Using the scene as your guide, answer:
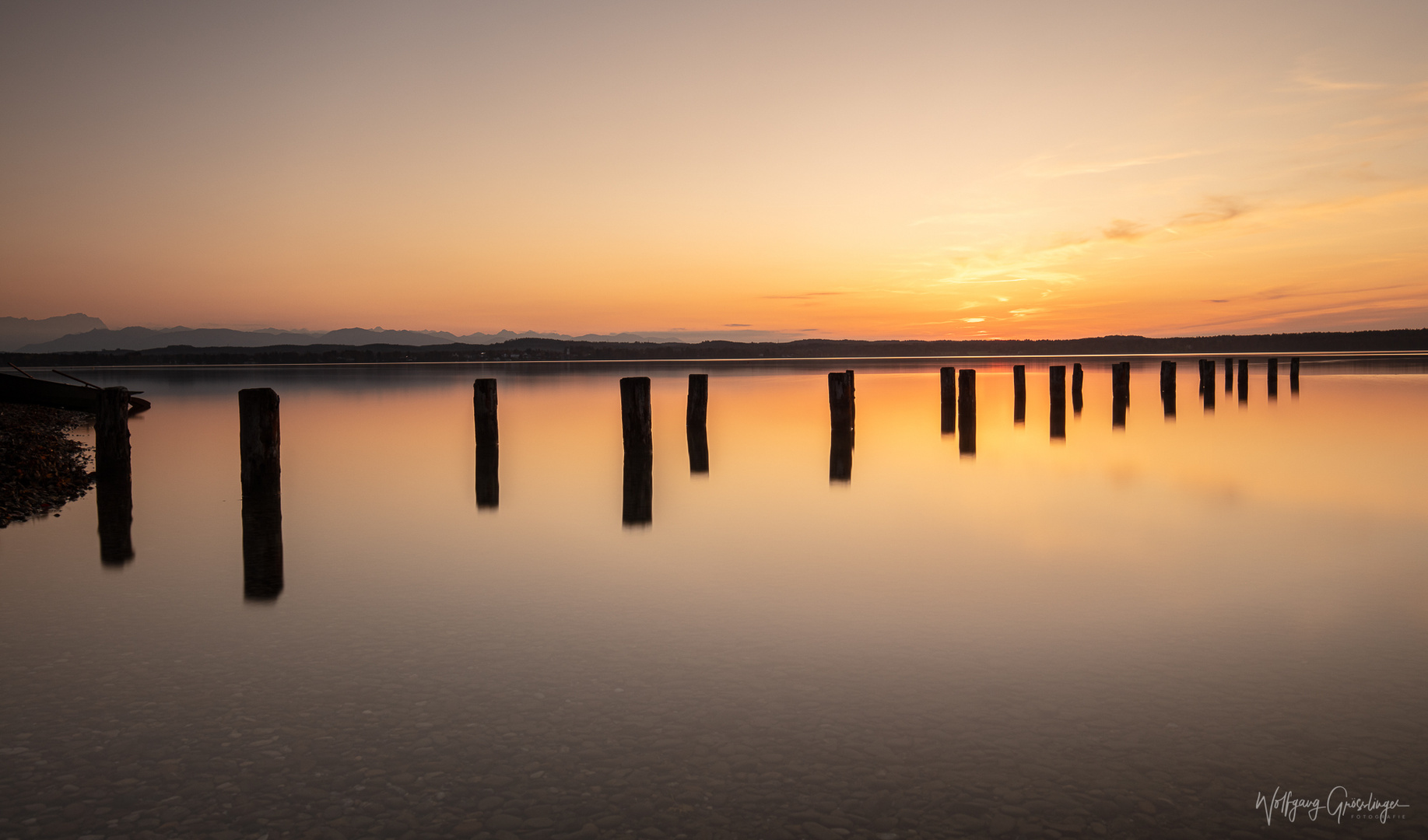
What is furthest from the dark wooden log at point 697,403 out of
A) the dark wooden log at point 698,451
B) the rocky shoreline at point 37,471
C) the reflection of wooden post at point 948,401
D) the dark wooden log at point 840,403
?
the rocky shoreline at point 37,471

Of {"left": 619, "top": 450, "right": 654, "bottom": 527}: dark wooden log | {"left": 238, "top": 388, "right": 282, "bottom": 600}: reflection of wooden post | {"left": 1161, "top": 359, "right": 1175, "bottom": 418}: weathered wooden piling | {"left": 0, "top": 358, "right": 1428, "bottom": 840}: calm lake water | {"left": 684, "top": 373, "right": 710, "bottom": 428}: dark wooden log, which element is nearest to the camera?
{"left": 0, "top": 358, "right": 1428, "bottom": 840}: calm lake water

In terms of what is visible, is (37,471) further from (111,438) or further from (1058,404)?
(1058,404)

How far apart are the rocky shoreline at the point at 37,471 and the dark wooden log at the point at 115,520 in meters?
0.48

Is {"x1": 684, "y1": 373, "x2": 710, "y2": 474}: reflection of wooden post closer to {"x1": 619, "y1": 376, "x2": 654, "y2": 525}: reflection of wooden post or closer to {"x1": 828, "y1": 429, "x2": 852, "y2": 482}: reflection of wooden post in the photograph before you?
{"x1": 828, "y1": 429, "x2": 852, "y2": 482}: reflection of wooden post

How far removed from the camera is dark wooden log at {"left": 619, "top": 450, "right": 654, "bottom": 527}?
12281 mm

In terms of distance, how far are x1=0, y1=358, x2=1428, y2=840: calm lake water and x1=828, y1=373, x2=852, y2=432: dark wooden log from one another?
16.5 ft

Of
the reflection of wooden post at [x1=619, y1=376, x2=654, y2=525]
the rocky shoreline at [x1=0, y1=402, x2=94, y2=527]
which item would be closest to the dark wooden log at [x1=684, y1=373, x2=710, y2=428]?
the reflection of wooden post at [x1=619, y1=376, x2=654, y2=525]

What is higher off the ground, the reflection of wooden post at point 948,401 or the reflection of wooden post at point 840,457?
the reflection of wooden post at point 948,401

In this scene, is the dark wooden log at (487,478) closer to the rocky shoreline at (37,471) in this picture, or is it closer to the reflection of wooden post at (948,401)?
the rocky shoreline at (37,471)

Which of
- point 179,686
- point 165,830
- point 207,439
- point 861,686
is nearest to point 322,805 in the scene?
point 165,830

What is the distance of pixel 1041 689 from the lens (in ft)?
17.9

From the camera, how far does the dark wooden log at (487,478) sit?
1341 centimetres

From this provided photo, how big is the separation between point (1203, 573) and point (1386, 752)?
4286 mm

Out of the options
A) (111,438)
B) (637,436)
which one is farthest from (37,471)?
(637,436)
